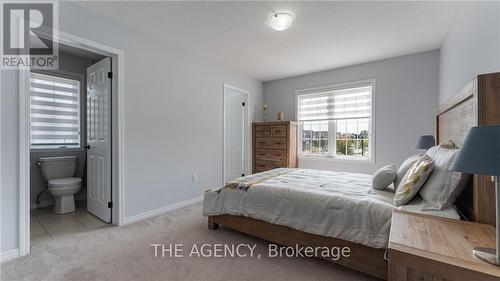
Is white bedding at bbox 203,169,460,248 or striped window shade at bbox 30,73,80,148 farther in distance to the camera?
striped window shade at bbox 30,73,80,148

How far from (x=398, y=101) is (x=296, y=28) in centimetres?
219

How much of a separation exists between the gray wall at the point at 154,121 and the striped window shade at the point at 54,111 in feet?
5.85

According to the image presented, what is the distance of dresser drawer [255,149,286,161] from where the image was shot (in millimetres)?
4418

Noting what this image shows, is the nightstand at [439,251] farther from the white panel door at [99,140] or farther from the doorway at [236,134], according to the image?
the doorway at [236,134]

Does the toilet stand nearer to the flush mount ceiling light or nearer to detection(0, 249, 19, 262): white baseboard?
detection(0, 249, 19, 262): white baseboard

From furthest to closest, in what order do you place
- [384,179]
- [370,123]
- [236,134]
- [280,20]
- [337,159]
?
[236,134] < [337,159] < [370,123] < [280,20] < [384,179]

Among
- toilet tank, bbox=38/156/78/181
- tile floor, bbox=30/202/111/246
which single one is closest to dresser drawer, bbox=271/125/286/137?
tile floor, bbox=30/202/111/246

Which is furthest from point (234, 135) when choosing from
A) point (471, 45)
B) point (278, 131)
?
point (471, 45)

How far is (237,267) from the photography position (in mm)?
1847

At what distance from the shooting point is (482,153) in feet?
2.63

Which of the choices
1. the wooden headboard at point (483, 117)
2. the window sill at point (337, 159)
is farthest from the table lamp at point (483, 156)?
the window sill at point (337, 159)

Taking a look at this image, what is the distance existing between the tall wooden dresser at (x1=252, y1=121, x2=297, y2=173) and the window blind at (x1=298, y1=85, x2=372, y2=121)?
0.45 meters

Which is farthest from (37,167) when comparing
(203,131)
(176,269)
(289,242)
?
(289,242)

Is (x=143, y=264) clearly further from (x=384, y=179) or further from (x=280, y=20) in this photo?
(x=280, y=20)
